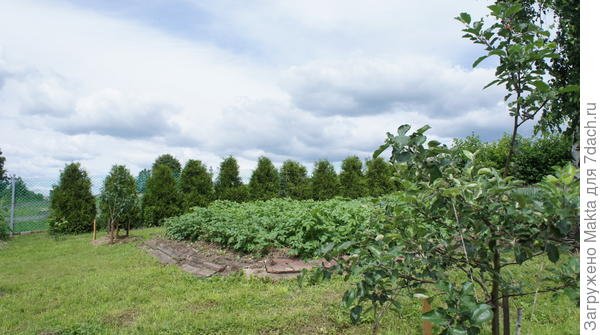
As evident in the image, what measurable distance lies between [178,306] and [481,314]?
146 inches

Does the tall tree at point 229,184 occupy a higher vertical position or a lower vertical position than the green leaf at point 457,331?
higher

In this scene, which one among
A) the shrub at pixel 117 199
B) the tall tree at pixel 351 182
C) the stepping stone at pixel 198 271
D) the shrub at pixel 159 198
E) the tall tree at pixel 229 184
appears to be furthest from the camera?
the tall tree at pixel 351 182

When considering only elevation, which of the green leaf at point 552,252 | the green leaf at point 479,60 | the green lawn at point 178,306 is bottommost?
the green lawn at point 178,306

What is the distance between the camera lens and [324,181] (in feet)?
46.2

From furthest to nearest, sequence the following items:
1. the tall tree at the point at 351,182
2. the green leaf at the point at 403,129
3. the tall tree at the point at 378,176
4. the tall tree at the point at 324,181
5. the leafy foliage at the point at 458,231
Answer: the tall tree at the point at 378,176, the tall tree at the point at 351,182, the tall tree at the point at 324,181, the green leaf at the point at 403,129, the leafy foliage at the point at 458,231

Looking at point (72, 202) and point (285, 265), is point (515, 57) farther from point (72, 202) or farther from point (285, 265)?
point (72, 202)

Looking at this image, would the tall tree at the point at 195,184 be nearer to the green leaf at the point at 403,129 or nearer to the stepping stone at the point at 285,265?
the stepping stone at the point at 285,265

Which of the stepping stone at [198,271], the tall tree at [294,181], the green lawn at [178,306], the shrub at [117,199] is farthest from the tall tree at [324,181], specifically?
the stepping stone at [198,271]

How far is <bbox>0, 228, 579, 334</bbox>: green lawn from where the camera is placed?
12.5 feet

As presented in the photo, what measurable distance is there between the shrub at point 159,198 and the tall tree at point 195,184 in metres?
0.35

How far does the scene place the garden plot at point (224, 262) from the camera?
18.2 ft

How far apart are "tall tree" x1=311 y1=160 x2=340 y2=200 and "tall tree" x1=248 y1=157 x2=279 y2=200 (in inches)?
51.1
